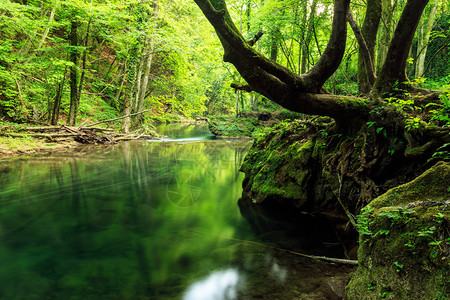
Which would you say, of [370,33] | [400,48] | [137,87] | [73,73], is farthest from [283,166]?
[137,87]

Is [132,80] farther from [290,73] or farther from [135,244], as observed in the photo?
[290,73]

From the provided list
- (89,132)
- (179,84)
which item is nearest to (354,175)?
(89,132)

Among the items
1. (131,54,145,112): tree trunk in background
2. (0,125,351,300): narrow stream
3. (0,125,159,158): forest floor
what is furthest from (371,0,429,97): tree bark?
(131,54,145,112): tree trunk in background

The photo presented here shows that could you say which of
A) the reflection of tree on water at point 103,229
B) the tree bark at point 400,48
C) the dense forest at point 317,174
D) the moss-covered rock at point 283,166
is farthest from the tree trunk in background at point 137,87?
the tree bark at point 400,48

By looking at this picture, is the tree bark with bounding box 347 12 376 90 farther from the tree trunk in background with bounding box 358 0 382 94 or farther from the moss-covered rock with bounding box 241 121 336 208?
the moss-covered rock with bounding box 241 121 336 208

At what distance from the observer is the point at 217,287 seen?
2.87 metres

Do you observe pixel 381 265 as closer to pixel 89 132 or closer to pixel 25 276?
pixel 25 276

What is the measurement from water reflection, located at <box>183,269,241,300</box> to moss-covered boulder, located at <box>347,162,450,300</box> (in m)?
1.26

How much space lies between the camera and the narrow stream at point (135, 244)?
2.77 metres

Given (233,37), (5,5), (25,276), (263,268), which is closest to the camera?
(25,276)

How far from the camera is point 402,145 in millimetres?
3607

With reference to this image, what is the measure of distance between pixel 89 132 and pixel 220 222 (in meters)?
11.2

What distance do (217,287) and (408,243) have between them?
2.05 metres

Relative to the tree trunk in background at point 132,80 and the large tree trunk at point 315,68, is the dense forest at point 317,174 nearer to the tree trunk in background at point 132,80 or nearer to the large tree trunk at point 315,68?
the large tree trunk at point 315,68
